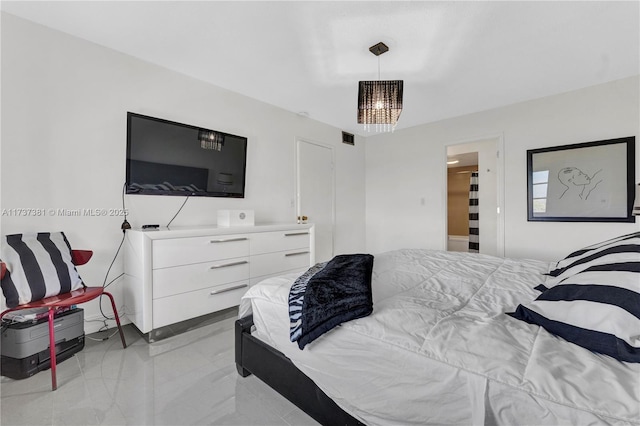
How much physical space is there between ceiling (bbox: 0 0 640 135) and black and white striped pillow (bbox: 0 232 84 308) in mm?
1602

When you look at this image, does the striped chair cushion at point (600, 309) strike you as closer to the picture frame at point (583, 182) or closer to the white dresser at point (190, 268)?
the white dresser at point (190, 268)

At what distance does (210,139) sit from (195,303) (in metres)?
1.65

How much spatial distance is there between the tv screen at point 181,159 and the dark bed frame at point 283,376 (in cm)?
167

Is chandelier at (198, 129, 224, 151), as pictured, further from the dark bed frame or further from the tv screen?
the dark bed frame

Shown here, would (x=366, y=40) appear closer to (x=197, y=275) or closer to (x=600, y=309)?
(x=600, y=309)

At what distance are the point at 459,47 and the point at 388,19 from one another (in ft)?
2.46

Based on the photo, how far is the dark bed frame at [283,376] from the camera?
1188 millimetres

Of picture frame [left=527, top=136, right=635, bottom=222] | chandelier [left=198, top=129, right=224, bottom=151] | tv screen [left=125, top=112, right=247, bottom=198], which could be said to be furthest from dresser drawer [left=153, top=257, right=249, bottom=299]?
picture frame [left=527, top=136, right=635, bottom=222]

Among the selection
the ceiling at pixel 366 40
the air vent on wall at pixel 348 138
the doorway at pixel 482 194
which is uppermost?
the ceiling at pixel 366 40

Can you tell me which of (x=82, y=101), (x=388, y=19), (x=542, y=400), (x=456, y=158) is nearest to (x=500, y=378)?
(x=542, y=400)

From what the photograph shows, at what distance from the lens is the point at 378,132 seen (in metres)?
4.82

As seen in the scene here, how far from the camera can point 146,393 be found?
158 cm

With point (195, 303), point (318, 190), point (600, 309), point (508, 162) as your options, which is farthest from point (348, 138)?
point (600, 309)

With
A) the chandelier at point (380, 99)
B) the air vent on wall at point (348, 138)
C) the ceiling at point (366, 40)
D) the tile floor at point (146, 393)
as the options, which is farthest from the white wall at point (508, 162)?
the tile floor at point (146, 393)
